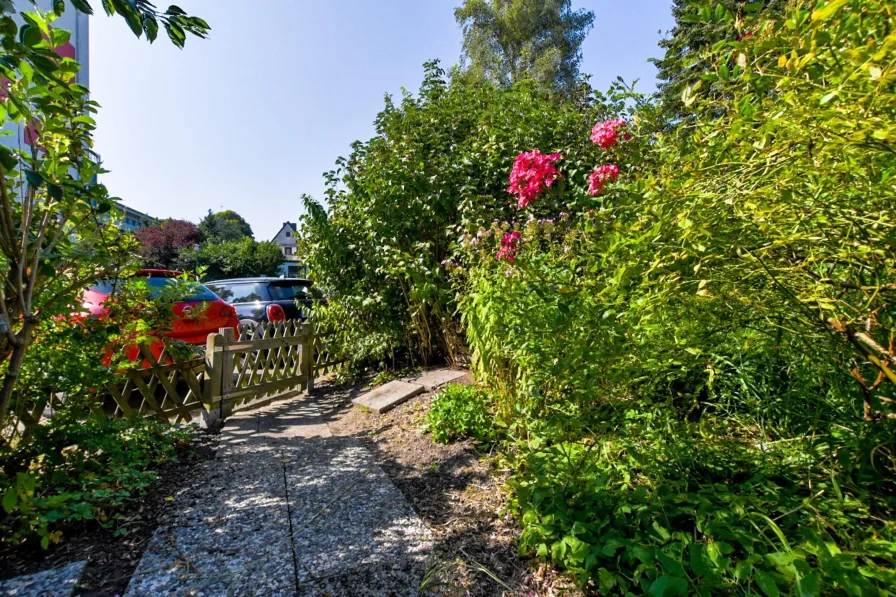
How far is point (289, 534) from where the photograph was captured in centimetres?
211

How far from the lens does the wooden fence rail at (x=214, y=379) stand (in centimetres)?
344

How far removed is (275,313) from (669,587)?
7661 millimetres

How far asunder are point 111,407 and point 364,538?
2.78m

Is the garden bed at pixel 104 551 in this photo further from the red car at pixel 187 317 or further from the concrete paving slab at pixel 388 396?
the concrete paving slab at pixel 388 396

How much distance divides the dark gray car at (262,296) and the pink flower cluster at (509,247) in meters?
5.86

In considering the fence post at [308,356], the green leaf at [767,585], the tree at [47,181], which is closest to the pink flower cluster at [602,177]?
the green leaf at [767,585]

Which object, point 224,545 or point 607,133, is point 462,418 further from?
point 607,133

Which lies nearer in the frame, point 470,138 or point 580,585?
point 580,585

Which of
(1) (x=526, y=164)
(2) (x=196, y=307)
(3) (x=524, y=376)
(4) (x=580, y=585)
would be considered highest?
(1) (x=526, y=164)

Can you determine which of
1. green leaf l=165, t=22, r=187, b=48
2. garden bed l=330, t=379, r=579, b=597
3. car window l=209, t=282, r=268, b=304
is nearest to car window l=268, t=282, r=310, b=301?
car window l=209, t=282, r=268, b=304

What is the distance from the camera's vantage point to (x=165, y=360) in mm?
3957

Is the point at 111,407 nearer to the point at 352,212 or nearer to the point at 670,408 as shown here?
the point at 352,212

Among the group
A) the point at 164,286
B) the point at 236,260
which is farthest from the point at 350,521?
the point at 236,260

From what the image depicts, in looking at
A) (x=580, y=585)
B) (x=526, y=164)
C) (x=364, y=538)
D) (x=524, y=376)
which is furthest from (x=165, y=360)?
(x=580, y=585)
